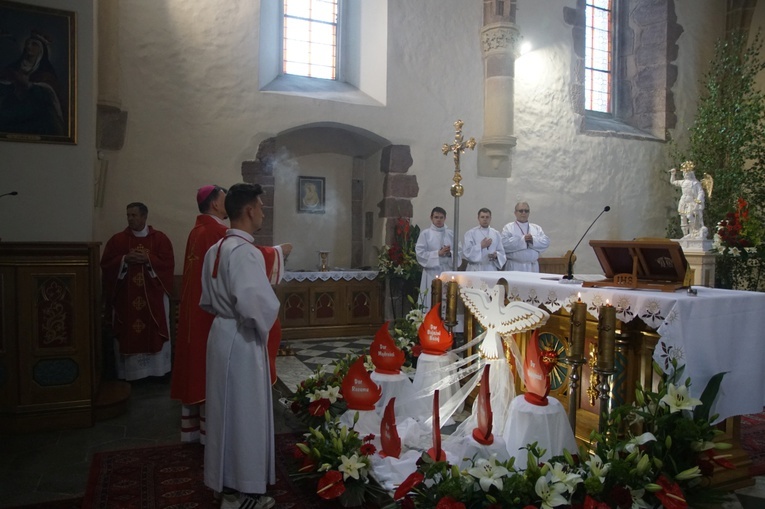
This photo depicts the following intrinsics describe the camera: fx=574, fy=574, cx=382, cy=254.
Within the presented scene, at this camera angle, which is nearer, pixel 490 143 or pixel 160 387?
pixel 160 387

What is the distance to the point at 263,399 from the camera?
2791 millimetres

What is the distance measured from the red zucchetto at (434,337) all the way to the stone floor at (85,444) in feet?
3.72

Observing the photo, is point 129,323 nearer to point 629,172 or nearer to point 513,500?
point 513,500

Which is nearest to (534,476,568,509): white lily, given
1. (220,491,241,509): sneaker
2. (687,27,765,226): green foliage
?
(220,491,241,509): sneaker

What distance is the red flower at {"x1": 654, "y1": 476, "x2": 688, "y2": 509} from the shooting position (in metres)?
2.45

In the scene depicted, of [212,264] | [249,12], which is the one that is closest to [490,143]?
[249,12]

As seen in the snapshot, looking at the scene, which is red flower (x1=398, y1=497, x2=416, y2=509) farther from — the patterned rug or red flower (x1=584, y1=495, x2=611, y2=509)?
red flower (x1=584, y1=495, x2=611, y2=509)

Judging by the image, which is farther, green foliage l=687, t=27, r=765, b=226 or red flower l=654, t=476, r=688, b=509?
green foliage l=687, t=27, r=765, b=226

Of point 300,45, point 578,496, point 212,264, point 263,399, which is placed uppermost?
point 300,45

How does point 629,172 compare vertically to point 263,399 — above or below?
above

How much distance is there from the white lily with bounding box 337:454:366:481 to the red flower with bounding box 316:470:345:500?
0.04m

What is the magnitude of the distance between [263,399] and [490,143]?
6.64 metres

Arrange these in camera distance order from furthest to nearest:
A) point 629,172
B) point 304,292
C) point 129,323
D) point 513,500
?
point 629,172, point 304,292, point 129,323, point 513,500

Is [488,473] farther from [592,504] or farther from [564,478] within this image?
[592,504]
